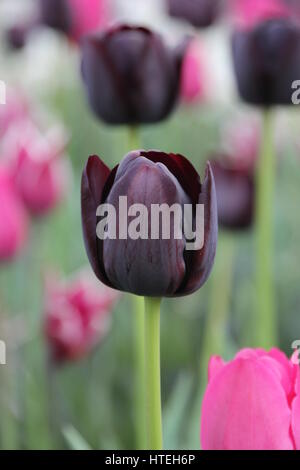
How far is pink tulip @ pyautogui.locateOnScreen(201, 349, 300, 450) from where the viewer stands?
1.23ft

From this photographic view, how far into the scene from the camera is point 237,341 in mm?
1124

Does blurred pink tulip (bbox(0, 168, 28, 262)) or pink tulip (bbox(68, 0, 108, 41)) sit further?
pink tulip (bbox(68, 0, 108, 41))

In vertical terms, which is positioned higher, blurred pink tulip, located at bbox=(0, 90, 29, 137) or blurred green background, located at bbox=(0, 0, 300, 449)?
blurred pink tulip, located at bbox=(0, 90, 29, 137)

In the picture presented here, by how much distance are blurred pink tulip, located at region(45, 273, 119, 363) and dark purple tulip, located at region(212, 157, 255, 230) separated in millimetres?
131

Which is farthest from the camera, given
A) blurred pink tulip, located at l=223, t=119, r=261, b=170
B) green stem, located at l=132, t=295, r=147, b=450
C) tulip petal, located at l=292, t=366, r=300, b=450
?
blurred pink tulip, located at l=223, t=119, r=261, b=170

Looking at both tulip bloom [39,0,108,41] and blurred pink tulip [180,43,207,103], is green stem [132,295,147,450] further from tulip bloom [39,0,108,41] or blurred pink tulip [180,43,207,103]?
blurred pink tulip [180,43,207,103]

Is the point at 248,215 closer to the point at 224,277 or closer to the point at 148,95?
the point at 224,277

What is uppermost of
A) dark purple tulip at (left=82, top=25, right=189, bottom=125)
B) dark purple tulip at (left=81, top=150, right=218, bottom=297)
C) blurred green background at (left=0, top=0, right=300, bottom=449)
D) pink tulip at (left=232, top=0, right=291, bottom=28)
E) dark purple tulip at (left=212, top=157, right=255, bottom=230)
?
pink tulip at (left=232, top=0, right=291, bottom=28)

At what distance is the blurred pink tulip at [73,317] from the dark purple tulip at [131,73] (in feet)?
0.75

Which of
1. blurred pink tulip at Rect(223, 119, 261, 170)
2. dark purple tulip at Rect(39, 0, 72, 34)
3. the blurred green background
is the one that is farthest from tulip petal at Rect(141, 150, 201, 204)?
dark purple tulip at Rect(39, 0, 72, 34)

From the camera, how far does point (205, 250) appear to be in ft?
1.30

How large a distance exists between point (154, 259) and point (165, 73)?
10.2 inches
